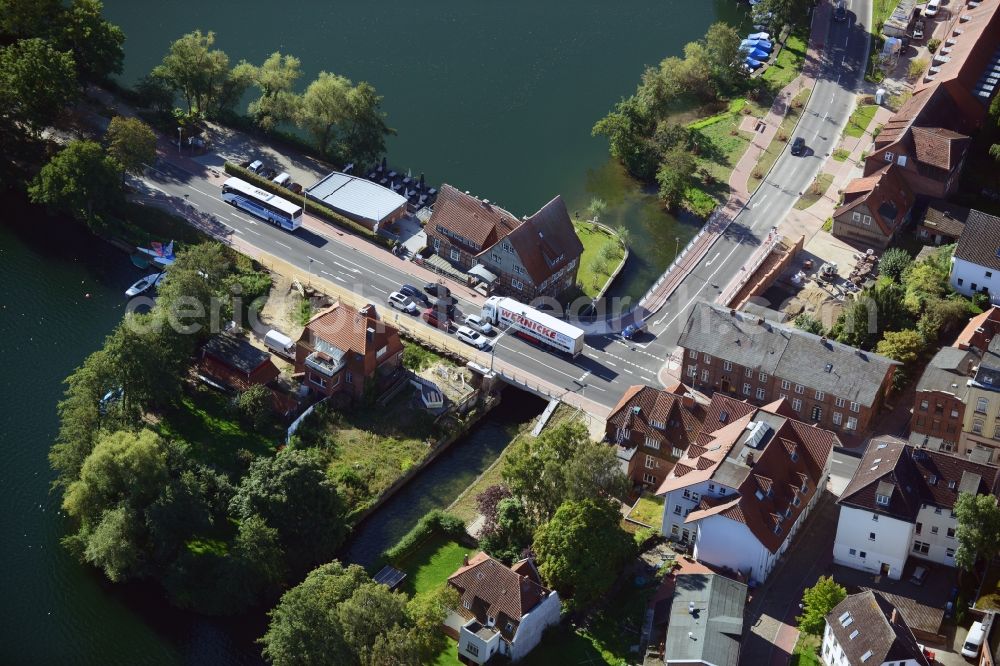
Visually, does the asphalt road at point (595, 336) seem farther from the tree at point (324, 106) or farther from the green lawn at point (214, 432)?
the green lawn at point (214, 432)

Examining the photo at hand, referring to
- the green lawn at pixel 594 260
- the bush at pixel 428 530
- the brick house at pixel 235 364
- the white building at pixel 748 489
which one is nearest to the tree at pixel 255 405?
the brick house at pixel 235 364

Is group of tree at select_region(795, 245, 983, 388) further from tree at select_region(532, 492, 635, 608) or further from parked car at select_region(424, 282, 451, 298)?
tree at select_region(532, 492, 635, 608)

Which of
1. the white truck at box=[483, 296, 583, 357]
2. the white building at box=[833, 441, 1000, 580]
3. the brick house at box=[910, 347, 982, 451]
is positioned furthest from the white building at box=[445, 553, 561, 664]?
the brick house at box=[910, 347, 982, 451]

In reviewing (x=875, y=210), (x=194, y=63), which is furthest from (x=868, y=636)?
(x=194, y=63)

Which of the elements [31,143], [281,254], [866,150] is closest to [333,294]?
[281,254]

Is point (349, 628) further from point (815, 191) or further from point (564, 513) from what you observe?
point (815, 191)
